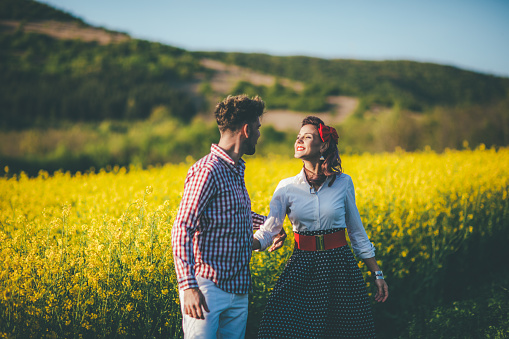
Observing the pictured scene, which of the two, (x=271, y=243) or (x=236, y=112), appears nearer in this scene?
(x=236, y=112)

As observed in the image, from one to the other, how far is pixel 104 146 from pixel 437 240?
587 inches

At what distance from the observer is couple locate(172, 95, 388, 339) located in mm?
1771

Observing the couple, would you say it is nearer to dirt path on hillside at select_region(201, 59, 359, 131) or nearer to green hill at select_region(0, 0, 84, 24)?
dirt path on hillside at select_region(201, 59, 359, 131)

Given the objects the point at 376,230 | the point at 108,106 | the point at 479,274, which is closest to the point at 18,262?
the point at 376,230

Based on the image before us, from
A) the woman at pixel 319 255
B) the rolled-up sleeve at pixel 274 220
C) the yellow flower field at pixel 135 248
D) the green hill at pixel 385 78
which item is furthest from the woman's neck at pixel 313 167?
the green hill at pixel 385 78

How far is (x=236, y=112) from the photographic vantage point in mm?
1897

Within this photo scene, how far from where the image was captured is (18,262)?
215cm

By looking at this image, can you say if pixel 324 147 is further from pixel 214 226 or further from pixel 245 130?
pixel 214 226

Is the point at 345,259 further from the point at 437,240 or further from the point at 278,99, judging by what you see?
the point at 278,99

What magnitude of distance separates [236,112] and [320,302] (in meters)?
1.22

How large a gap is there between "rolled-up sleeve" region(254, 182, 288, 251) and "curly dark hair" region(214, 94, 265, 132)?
24.0 inches

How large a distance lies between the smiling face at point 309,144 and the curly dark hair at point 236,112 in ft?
1.63

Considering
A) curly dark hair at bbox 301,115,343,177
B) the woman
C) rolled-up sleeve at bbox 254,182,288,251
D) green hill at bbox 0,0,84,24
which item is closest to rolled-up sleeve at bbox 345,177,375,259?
the woman

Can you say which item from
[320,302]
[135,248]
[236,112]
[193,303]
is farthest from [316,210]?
[135,248]
